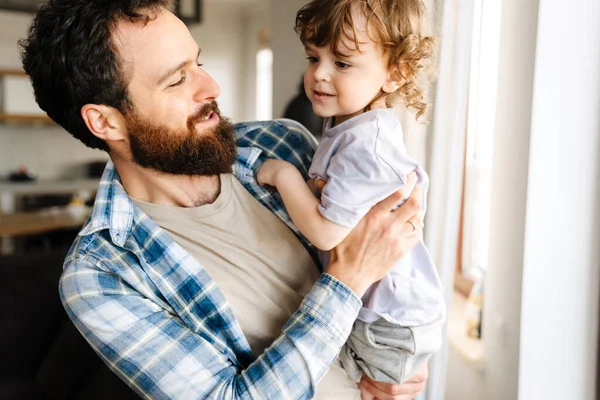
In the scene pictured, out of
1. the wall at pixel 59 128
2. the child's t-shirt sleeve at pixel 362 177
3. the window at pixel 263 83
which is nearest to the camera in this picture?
the child's t-shirt sleeve at pixel 362 177

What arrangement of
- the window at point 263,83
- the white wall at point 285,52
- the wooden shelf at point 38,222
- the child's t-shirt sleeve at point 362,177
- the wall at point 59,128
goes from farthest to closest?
the window at point 263,83
the wall at point 59,128
the wooden shelf at point 38,222
the white wall at point 285,52
the child's t-shirt sleeve at point 362,177

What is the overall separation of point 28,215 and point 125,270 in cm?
445

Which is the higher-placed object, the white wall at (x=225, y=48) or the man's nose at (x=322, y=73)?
the white wall at (x=225, y=48)

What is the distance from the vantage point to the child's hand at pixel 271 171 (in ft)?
3.89

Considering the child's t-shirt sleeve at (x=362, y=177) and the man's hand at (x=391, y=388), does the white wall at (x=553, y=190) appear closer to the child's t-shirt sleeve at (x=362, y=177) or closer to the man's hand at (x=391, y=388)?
the man's hand at (x=391, y=388)

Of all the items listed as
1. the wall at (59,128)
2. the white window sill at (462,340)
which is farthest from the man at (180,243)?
the wall at (59,128)

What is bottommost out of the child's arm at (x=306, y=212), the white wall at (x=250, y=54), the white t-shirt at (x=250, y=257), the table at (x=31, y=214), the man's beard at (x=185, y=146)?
the table at (x=31, y=214)

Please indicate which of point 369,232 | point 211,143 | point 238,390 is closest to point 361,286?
point 369,232

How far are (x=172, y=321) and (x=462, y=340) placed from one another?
1.19 metres

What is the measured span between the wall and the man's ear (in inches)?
249

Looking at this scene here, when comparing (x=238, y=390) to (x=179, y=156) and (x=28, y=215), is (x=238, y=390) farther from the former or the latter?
(x=28, y=215)

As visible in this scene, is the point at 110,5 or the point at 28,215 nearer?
the point at 110,5

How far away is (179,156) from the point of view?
123 centimetres

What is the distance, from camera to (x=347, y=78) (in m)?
1.08
